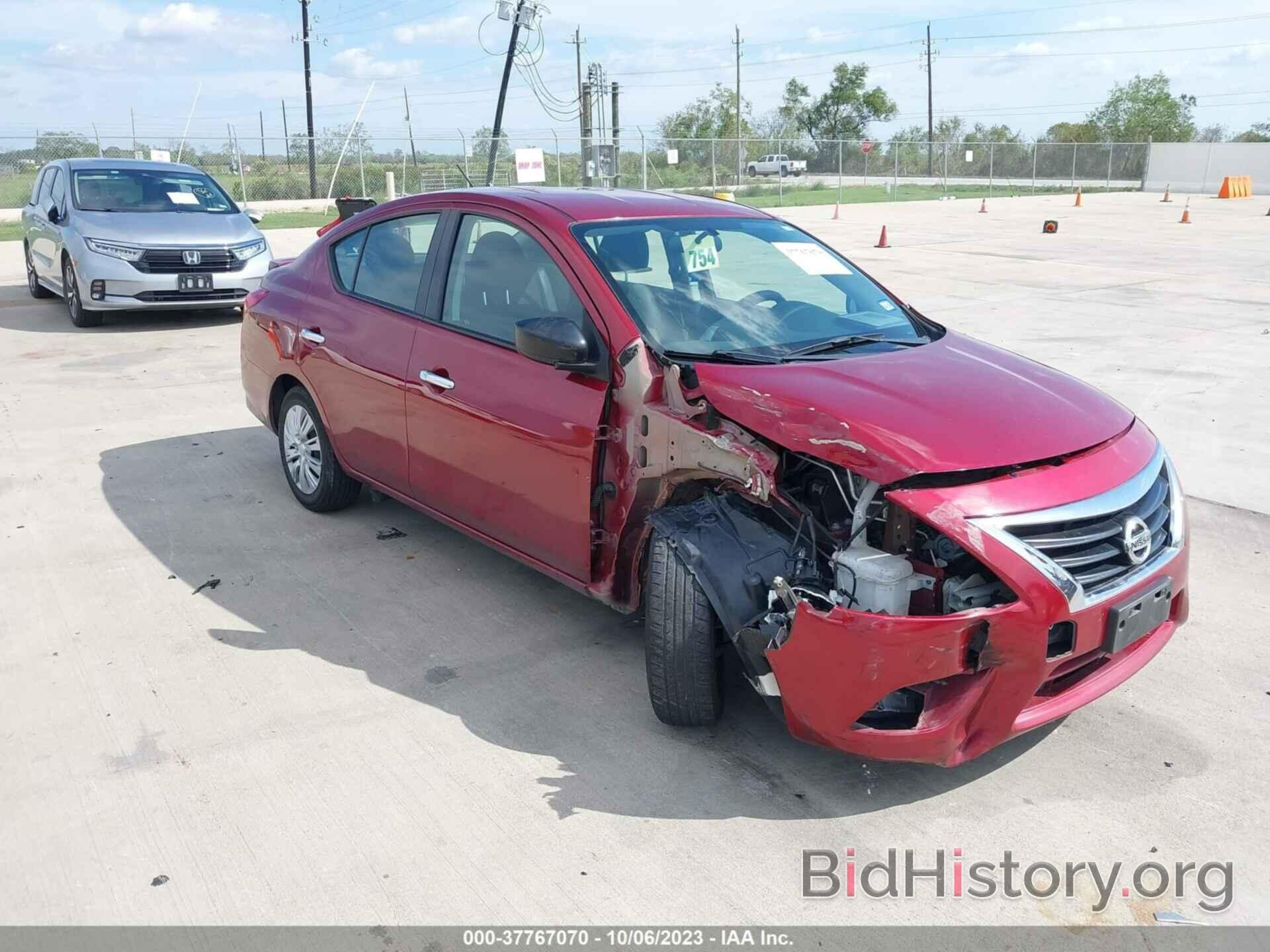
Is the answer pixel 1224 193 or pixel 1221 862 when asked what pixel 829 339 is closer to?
pixel 1221 862

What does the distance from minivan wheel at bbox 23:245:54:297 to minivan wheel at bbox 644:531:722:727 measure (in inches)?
488

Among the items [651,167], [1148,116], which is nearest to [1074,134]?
[1148,116]

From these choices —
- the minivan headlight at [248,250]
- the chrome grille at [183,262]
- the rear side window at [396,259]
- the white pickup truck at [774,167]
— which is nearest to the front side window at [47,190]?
the chrome grille at [183,262]

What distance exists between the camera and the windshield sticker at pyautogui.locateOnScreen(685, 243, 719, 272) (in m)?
4.34

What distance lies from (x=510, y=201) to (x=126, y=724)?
245cm

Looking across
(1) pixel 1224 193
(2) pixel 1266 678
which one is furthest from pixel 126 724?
→ (1) pixel 1224 193

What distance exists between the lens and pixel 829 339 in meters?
4.08

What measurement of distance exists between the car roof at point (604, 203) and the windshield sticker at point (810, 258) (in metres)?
0.26

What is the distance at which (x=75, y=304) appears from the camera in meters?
11.4

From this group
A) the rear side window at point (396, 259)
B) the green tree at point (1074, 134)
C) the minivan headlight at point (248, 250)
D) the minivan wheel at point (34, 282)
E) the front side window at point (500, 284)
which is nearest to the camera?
the front side window at point (500, 284)

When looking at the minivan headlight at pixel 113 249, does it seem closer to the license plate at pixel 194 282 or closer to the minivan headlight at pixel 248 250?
the license plate at pixel 194 282

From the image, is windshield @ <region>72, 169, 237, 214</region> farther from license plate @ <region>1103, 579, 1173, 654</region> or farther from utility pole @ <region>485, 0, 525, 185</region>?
utility pole @ <region>485, 0, 525, 185</region>

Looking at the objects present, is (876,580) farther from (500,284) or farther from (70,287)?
(70,287)

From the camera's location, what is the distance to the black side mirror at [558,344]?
3.73m
